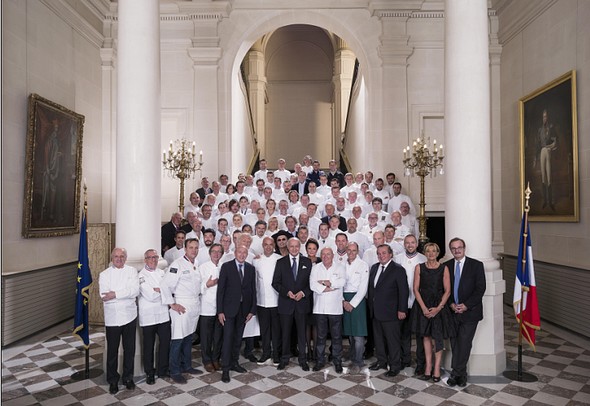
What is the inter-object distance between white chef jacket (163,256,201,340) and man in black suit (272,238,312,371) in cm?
108

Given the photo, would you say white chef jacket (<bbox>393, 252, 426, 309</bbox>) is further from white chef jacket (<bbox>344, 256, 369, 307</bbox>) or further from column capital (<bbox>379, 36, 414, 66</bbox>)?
column capital (<bbox>379, 36, 414, 66</bbox>)

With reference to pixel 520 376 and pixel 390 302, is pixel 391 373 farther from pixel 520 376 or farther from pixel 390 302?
pixel 520 376

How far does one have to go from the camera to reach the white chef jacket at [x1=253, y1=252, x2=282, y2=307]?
6.72 meters

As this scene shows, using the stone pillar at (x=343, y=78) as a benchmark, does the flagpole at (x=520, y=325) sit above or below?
below

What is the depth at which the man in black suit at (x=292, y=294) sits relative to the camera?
6.47 meters

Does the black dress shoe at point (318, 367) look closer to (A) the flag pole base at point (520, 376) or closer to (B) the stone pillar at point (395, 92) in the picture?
(A) the flag pole base at point (520, 376)

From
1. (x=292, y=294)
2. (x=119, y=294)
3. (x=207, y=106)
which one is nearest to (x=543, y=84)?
(x=292, y=294)

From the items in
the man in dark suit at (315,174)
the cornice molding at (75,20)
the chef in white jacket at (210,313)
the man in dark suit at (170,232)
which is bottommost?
the chef in white jacket at (210,313)

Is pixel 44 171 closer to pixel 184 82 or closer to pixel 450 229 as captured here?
pixel 184 82

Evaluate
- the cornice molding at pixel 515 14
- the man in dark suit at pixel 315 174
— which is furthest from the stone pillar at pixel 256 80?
the cornice molding at pixel 515 14

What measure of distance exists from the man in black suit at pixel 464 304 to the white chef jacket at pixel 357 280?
1.13 m

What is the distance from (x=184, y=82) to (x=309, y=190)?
449 cm

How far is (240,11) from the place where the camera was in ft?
41.0

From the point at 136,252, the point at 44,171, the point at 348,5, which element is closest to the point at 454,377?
the point at 136,252
